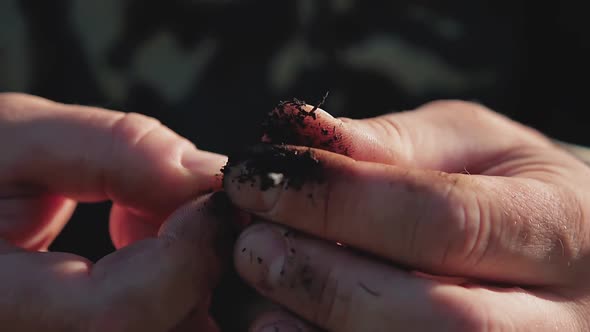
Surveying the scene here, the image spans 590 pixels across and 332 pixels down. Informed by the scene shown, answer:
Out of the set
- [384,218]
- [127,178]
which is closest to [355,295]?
[384,218]

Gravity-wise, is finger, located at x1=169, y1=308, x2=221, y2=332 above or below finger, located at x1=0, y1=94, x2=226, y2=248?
below

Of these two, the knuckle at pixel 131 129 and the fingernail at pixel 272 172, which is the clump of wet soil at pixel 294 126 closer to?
the fingernail at pixel 272 172

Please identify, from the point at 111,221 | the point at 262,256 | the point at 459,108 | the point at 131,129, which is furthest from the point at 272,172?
the point at 459,108

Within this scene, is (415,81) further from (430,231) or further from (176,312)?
(176,312)

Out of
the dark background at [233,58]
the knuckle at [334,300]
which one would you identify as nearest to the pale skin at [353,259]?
the knuckle at [334,300]

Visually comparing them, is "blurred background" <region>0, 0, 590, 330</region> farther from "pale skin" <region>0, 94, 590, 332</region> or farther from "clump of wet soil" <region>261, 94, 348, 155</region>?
"clump of wet soil" <region>261, 94, 348, 155</region>

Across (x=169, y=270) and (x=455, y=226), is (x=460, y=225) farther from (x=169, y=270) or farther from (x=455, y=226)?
(x=169, y=270)

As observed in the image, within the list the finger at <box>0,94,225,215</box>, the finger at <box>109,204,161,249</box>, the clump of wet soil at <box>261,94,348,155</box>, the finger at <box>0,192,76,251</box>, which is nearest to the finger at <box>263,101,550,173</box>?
the clump of wet soil at <box>261,94,348,155</box>
